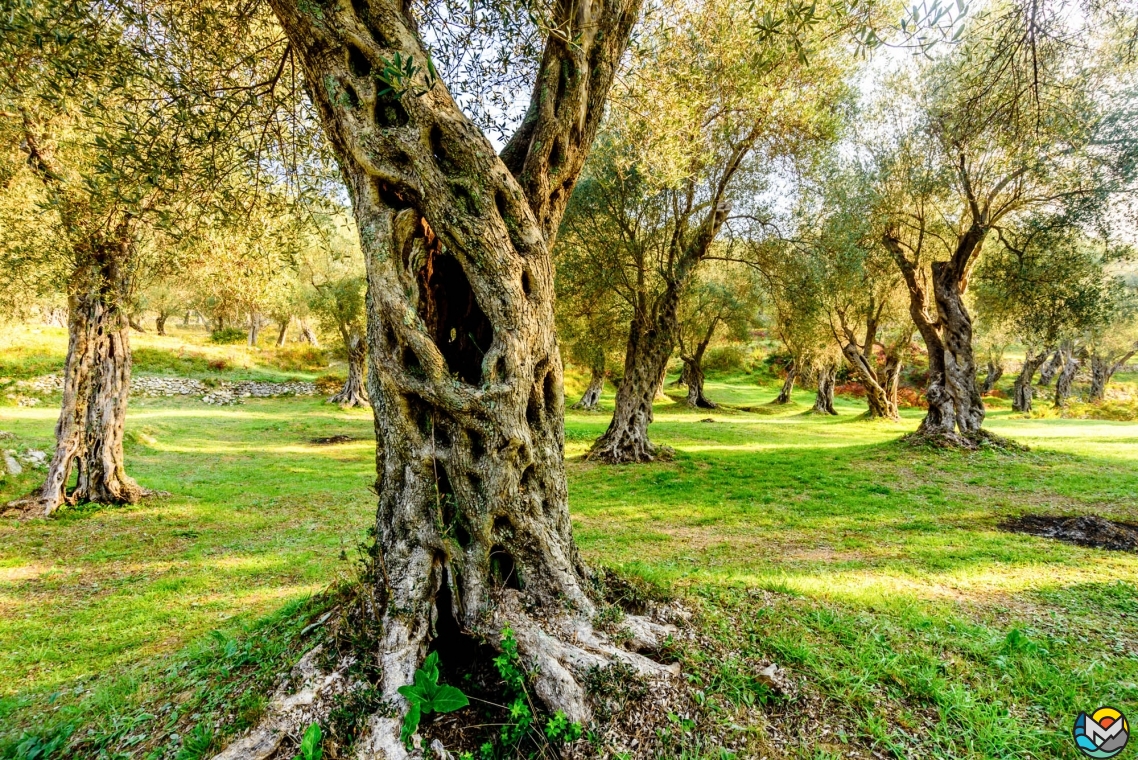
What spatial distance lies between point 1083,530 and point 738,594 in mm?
7344

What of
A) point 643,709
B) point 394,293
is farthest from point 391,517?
point 643,709

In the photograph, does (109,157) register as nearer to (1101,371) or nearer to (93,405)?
A: (93,405)

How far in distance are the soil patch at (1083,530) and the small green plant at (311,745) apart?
1052cm

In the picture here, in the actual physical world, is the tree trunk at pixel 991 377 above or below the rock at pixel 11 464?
above

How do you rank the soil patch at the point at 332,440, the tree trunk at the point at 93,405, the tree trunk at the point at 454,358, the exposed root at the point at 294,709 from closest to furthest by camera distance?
the exposed root at the point at 294,709 → the tree trunk at the point at 454,358 → the tree trunk at the point at 93,405 → the soil patch at the point at 332,440

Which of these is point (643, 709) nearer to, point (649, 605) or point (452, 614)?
point (649, 605)

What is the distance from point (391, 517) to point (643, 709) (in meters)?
2.35

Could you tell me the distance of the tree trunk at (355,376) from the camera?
2986 centimetres

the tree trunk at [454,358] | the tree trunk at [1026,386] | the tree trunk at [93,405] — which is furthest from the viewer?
the tree trunk at [1026,386]

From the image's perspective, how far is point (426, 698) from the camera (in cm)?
325

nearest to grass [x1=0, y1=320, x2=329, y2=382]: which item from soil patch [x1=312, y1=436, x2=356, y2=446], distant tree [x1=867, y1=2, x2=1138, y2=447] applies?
soil patch [x1=312, y1=436, x2=356, y2=446]

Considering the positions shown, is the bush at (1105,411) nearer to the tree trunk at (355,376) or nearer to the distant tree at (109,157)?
the distant tree at (109,157)

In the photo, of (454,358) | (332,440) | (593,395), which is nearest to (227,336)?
→ (332,440)

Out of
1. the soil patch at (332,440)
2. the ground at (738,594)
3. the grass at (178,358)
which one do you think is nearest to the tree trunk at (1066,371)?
the ground at (738,594)
